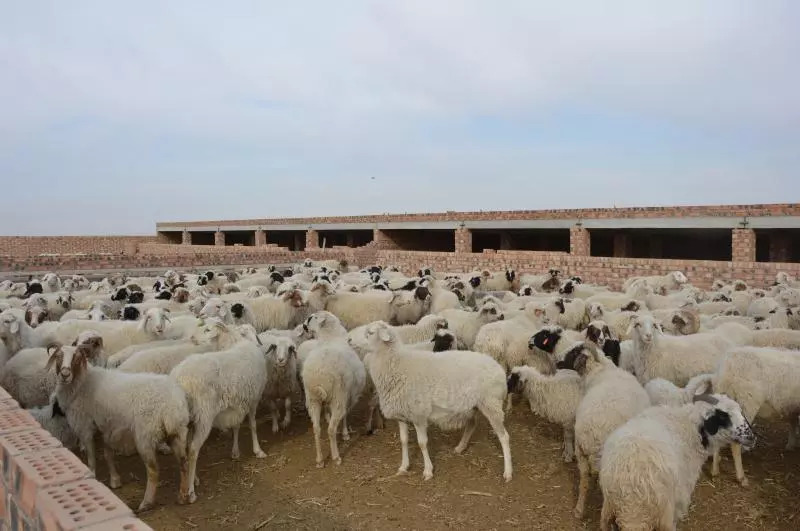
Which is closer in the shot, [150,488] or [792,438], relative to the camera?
[150,488]

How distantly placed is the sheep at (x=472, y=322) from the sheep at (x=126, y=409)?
4847mm

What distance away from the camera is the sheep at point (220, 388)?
548cm

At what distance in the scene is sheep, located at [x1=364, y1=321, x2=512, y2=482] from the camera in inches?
227

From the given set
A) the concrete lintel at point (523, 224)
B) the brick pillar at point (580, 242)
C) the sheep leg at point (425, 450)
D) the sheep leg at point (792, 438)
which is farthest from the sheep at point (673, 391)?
the concrete lintel at point (523, 224)

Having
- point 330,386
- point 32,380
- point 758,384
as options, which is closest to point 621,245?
point 758,384

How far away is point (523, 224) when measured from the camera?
22.0 metres

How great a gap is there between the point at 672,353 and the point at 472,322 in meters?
3.31

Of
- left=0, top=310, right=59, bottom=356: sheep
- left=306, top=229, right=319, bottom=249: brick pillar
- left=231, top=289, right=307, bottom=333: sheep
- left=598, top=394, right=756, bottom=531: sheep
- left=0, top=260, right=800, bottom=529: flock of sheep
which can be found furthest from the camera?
left=306, top=229, right=319, bottom=249: brick pillar

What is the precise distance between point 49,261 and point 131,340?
42.6 ft

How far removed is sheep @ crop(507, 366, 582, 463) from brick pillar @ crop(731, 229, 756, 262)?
41.4 ft

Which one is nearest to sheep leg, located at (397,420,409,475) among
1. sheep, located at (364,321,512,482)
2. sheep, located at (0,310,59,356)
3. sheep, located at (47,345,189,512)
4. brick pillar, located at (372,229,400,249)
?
sheep, located at (364,321,512,482)

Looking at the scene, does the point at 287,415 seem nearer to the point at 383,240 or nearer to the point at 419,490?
the point at 419,490

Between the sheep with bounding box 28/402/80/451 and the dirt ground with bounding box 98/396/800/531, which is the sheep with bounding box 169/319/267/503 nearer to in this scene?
the dirt ground with bounding box 98/396/800/531

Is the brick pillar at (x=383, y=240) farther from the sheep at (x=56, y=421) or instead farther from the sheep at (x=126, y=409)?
the sheep at (x=126, y=409)
